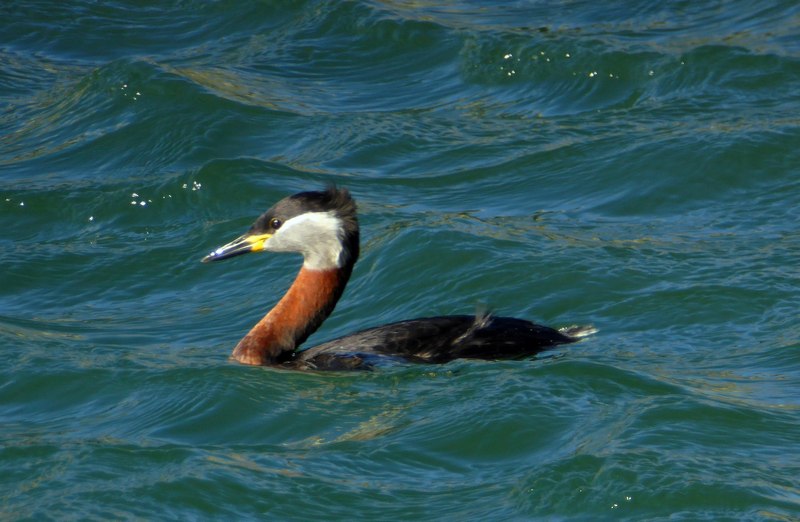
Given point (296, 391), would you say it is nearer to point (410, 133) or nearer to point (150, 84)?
point (410, 133)

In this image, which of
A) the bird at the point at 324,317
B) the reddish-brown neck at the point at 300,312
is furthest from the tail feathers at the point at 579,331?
the reddish-brown neck at the point at 300,312

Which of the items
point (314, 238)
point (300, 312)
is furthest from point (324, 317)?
point (314, 238)

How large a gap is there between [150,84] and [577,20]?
4118 millimetres

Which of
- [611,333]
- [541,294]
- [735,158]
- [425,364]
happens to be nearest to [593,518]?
[425,364]

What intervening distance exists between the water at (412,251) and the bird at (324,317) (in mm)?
130

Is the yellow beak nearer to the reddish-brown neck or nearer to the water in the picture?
the reddish-brown neck

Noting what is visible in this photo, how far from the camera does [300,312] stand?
847cm

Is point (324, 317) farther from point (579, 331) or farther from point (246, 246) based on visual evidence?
point (579, 331)

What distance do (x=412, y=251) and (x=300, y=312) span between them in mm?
1738

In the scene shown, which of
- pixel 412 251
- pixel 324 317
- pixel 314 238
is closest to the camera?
pixel 314 238

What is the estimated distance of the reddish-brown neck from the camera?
330 inches

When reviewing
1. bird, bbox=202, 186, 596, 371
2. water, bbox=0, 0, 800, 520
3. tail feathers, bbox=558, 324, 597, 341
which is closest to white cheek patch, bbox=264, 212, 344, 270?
bird, bbox=202, 186, 596, 371

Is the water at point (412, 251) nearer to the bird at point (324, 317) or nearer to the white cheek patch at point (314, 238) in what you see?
the bird at point (324, 317)

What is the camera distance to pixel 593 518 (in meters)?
6.26
